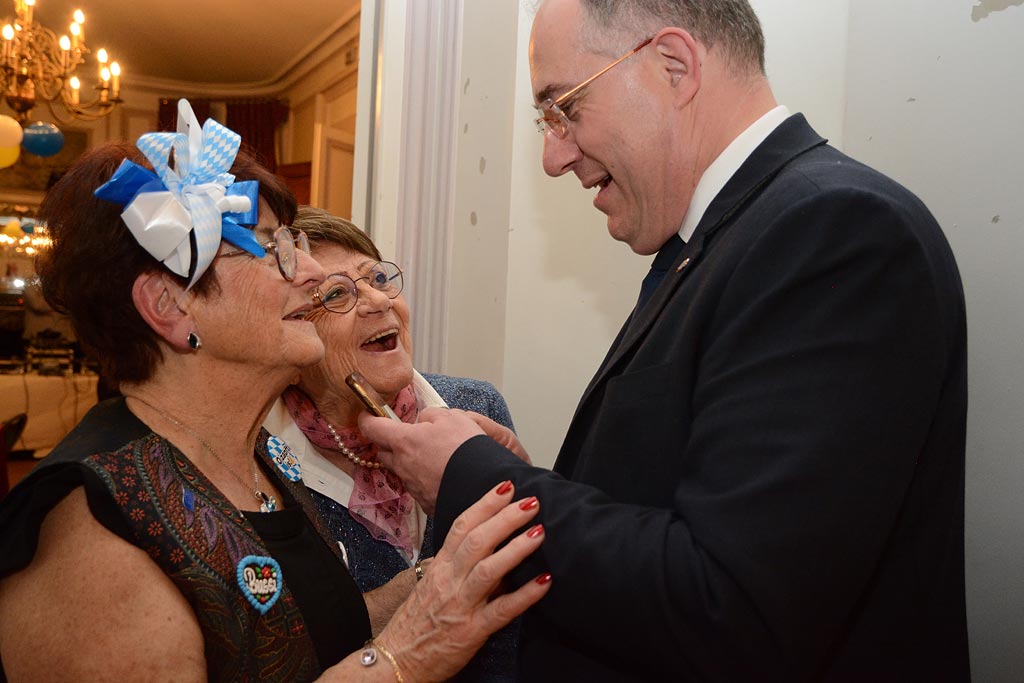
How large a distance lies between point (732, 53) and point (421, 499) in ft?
2.45

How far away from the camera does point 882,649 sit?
0.93 m

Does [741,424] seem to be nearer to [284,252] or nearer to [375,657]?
[375,657]

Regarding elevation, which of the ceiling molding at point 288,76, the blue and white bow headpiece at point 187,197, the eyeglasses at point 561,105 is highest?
the ceiling molding at point 288,76

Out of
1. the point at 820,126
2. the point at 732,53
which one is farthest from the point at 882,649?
the point at 820,126

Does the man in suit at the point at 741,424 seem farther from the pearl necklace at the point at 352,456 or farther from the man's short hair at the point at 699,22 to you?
the pearl necklace at the point at 352,456

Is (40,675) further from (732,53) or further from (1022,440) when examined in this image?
(1022,440)

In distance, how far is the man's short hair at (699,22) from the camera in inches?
44.3

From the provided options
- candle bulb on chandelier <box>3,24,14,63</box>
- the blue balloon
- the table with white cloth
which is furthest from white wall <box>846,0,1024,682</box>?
the table with white cloth

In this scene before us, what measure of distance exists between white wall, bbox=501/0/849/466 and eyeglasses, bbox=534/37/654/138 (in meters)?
1.04

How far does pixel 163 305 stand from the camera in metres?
1.21

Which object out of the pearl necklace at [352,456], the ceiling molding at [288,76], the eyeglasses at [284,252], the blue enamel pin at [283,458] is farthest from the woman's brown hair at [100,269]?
the ceiling molding at [288,76]

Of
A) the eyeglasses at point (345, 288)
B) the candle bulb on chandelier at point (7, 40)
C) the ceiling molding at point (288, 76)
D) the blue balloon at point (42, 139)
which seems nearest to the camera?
the eyeglasses at point (345, 288)

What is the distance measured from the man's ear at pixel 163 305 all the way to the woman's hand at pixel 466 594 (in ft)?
1.63

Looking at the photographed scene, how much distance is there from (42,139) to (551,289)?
4.75 meters
